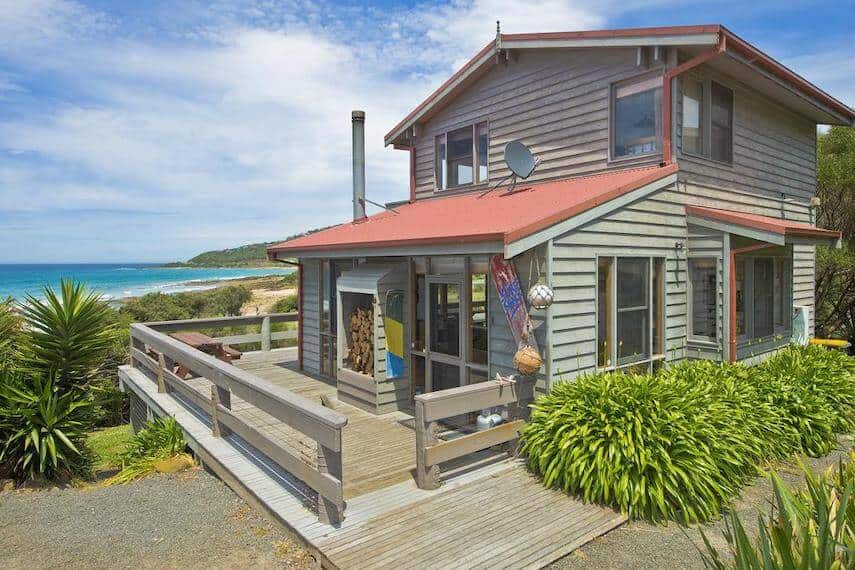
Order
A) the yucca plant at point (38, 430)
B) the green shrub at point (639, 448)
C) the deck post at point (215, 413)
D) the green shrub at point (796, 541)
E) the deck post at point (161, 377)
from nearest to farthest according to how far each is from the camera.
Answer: the green shrub at point (796, 541), the green shrub at point (639, 448), the yucca plant at point (38, 430), the deck post at point (215, 413), the deck post at point (161, 377)

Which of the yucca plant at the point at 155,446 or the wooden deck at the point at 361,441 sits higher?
the wooden deck at the point at 361,441

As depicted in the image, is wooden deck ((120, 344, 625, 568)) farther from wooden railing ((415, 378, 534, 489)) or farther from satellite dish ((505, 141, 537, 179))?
satellite dish ((505, 141, 537, 179))

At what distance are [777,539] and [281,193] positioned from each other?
2522 inches

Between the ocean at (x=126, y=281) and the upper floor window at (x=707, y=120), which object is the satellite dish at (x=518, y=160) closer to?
the upper floor window at (x=707, y=120)

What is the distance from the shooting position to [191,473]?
646cm

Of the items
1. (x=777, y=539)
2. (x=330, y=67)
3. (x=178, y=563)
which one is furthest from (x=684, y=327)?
(x=330, y=67)

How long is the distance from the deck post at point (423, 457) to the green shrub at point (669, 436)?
112cm

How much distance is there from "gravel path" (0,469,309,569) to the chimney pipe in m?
7.06

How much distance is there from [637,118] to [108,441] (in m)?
11.8

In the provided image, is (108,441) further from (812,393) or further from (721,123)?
(721,123)

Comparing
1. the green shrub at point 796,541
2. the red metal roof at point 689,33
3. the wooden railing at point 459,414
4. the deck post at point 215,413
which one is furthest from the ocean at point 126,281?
the green shrub at point 796,541

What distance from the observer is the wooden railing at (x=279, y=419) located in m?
4.43

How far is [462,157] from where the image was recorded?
1144 cm

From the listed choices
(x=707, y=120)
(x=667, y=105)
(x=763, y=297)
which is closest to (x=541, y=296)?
(x=667, y=105)
